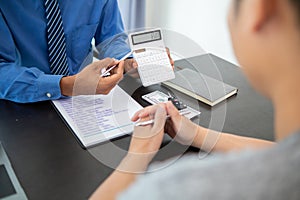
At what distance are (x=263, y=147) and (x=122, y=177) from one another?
0.32 m

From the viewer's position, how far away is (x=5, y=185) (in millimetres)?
679

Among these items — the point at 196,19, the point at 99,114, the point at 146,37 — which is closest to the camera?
the point at 99,114

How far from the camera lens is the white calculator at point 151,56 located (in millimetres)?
1032

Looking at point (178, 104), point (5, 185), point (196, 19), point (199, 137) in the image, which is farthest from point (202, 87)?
point (196, 19)

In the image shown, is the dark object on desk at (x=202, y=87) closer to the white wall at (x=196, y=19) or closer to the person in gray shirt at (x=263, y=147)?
the person in gray shirt at (x=263, y=147)

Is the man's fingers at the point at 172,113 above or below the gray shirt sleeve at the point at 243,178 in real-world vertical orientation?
below

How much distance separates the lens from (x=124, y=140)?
837 mm

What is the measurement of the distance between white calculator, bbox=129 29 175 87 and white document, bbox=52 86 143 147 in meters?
0.10

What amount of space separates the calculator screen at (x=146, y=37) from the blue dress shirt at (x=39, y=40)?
7 cm

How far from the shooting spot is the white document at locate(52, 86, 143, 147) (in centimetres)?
85

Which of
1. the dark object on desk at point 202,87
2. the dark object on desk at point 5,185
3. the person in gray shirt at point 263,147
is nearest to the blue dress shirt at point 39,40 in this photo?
the dark object on desk at point 202,87

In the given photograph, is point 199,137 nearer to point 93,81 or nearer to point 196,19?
point 93,81

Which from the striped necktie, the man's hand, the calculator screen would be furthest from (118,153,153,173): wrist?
the striped necktie

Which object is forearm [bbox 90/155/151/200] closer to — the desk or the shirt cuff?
the desk
